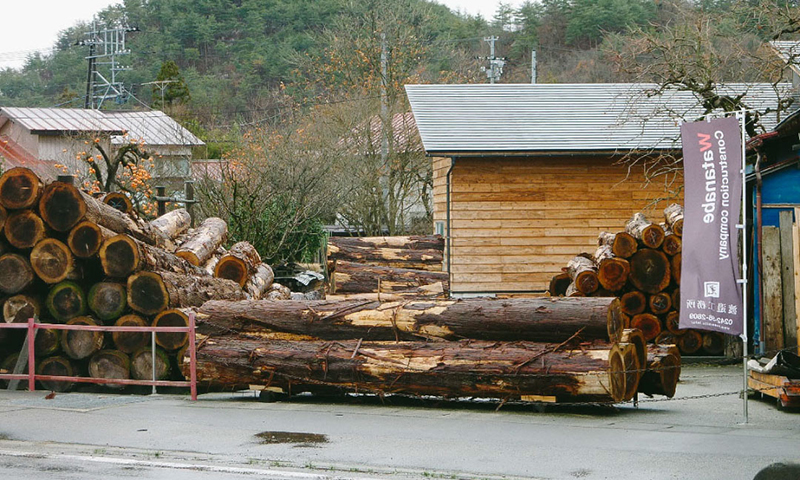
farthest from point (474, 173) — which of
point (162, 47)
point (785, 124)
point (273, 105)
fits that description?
point (162, 47)

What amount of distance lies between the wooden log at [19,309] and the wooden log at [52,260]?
1.68 ft

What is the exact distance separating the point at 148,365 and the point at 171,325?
28.5 inches

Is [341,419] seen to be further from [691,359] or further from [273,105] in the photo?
[273,105]

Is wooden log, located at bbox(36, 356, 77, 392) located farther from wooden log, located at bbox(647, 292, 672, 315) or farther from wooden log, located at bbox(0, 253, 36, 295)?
wooden log, located at bbox(647, 292, 672, 315)

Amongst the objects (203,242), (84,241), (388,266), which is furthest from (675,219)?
(84,241)

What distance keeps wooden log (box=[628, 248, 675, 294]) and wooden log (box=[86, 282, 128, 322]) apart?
9.46 m

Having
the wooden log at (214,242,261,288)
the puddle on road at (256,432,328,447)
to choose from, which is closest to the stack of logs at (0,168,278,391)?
the puddle on road at (256,432,328,447)

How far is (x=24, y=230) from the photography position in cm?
1457

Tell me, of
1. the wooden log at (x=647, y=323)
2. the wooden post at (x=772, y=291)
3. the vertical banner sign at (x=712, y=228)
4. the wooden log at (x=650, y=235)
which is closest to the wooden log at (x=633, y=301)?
the wooden log at (x=647, y=323)

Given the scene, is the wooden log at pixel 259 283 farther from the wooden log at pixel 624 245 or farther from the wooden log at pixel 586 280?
the wooden log at pixel 624 245

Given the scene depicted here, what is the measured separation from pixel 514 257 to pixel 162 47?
81867mm

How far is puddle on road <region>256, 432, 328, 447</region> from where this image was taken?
10.1 meters

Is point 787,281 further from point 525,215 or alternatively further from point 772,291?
point 525,215

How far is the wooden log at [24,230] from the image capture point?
14.5 m
